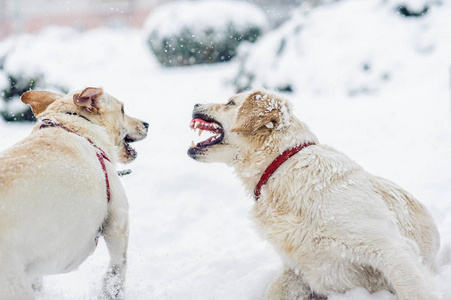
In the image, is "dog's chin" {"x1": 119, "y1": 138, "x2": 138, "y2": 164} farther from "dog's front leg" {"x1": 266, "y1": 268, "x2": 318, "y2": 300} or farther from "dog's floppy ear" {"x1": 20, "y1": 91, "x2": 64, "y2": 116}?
"dog's front leg" {"x1": 266, "y1": 268, "x2": 318, "y2": 300}

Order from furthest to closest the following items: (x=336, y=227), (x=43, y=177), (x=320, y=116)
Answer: (x=320, y=116) < (x=336, y=227) < (x=43, y=177)

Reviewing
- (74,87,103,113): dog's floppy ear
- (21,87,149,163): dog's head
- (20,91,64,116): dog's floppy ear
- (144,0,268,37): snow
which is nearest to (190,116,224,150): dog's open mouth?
(21,87,149,163): dog's head

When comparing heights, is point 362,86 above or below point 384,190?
below

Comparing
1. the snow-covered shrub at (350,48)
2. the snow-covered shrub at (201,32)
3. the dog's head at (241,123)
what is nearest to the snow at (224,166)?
the snow-covered shrub at (350,48)

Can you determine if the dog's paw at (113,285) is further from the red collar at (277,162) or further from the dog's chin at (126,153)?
the red collar at (277,162)

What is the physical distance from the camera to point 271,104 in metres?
3.17

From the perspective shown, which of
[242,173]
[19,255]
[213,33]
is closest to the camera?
[19,255]

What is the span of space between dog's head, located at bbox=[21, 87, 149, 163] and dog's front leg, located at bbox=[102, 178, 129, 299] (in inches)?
25.1

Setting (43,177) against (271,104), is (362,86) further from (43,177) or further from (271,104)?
(43,177)

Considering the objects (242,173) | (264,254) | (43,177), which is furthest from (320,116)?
(43,177)

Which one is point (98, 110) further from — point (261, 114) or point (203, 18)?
point (203, 18)

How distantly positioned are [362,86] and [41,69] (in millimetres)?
5861

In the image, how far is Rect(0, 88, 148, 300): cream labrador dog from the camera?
85.8 inches

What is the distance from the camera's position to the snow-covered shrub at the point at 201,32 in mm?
12508
